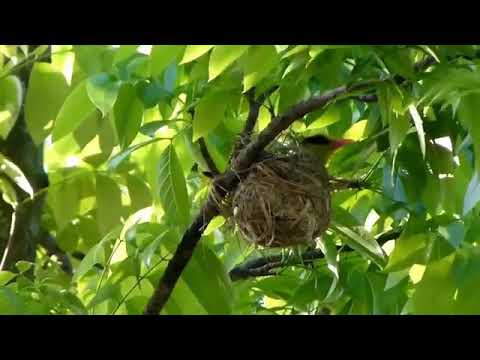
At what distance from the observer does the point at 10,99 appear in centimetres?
242

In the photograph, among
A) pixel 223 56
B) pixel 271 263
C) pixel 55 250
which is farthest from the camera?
pixel 55 250

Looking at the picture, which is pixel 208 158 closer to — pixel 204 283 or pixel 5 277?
pixel 204 283

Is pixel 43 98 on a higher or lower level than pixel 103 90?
lower

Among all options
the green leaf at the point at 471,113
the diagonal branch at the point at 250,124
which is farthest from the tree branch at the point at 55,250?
the green leaf at the point at 471,113

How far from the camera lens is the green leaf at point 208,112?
1.93m

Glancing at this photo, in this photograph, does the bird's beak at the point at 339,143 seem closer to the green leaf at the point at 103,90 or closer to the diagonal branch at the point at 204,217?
the diagonal branch at the point at 204,217

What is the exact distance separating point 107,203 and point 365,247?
37.8 inches

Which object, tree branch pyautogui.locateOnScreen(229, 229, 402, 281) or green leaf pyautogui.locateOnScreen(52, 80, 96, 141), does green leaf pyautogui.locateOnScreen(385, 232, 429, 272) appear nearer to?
tree branch pyautogui.locateOnScreen(229, 229, 402, 281)

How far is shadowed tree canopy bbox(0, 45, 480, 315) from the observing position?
182 cm

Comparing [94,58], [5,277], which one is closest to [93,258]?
[5,277]

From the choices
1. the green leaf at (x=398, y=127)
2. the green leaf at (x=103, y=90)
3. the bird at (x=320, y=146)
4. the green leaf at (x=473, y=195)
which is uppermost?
the green leaf at (x=103, y=90)

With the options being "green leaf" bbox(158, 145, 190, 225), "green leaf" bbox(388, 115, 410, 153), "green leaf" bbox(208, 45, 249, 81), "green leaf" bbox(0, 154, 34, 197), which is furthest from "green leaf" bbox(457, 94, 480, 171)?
"green leaf" bbox(0, 154, 34, 197)

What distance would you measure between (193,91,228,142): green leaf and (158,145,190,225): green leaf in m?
0.22
